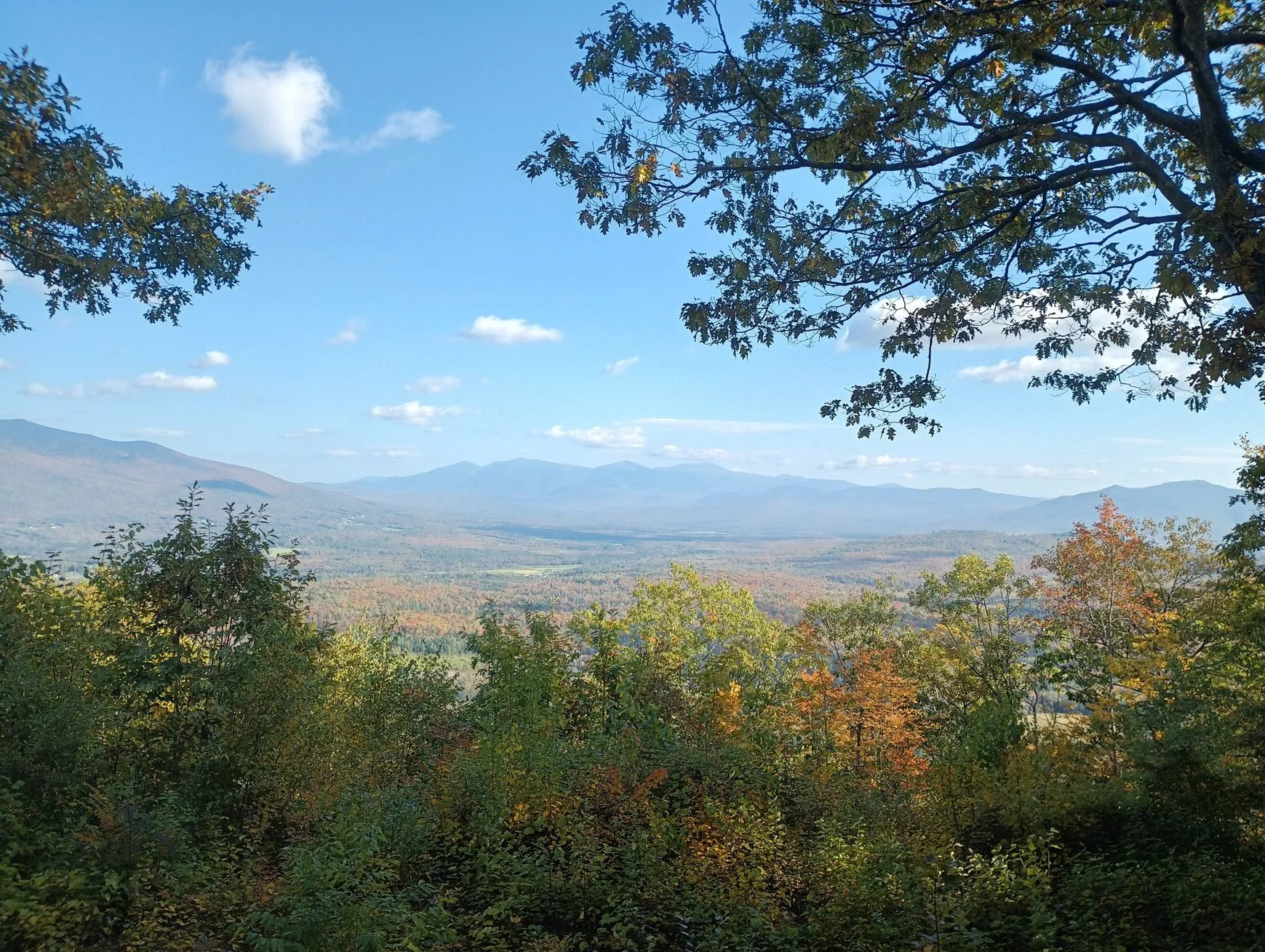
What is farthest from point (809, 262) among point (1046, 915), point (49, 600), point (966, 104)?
point (49, 600)

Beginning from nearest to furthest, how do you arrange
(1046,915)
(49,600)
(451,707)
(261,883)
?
(1046,915) < (261,883) < (49,600) < (451,707)

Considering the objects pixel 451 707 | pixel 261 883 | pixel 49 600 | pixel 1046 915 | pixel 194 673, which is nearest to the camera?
pixel 1046 915

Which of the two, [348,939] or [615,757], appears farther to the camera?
[615,757]

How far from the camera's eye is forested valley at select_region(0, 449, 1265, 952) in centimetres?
507

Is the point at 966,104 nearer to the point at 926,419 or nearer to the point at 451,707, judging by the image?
the point at 926,419

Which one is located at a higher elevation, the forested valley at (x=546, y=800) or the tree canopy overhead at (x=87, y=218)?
the tree canopy overhead at (x=87, y=218)

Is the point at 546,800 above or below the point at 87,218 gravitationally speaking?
below

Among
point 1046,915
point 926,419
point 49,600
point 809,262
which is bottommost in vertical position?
point 1046,915

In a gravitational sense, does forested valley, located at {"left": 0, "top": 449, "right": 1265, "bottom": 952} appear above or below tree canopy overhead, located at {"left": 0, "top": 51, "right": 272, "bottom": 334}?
below

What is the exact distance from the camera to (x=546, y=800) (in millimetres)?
7430

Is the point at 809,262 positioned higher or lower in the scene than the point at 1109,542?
higher

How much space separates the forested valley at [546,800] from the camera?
5066mm

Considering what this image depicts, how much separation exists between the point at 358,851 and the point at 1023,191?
7.87m

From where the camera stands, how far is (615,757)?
8.96 m
